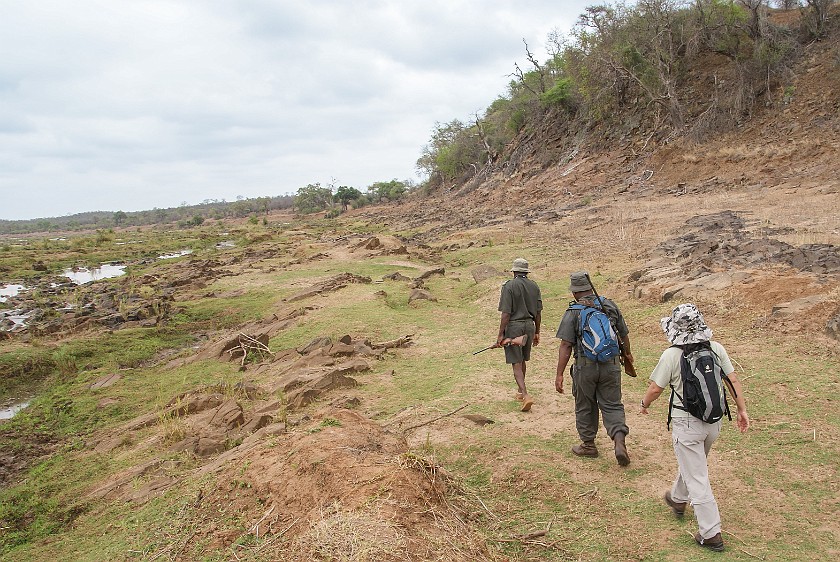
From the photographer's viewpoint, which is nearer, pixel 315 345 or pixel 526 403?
pixel 526 403

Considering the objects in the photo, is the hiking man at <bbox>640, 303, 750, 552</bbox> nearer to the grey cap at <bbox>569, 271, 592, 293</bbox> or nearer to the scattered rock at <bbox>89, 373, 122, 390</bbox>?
the grey cap at <bbox>569, 271, 592, 293</bbox>

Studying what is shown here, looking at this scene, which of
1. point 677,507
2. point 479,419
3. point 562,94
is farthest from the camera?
point 562,94

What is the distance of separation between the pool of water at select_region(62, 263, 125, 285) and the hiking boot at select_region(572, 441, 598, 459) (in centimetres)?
2811

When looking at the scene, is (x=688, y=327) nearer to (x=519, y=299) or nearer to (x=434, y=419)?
(x=519, y=299)

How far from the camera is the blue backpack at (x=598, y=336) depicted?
4738 mm

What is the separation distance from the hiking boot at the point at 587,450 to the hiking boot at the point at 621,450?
0.25 meters

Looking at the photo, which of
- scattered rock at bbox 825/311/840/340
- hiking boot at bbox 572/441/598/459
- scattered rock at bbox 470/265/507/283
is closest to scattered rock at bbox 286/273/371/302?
scattered rock at bbox 470/265/507/283

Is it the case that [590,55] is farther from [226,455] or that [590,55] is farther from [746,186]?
[226,455]

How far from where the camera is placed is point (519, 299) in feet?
20.3

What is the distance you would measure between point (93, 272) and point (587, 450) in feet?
107

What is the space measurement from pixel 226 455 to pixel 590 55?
32.8 m

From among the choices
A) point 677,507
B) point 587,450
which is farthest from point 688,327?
point 587,450

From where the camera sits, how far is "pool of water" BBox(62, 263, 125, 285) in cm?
2889

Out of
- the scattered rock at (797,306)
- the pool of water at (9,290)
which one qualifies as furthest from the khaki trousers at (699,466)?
the pool of water at (9,290)
